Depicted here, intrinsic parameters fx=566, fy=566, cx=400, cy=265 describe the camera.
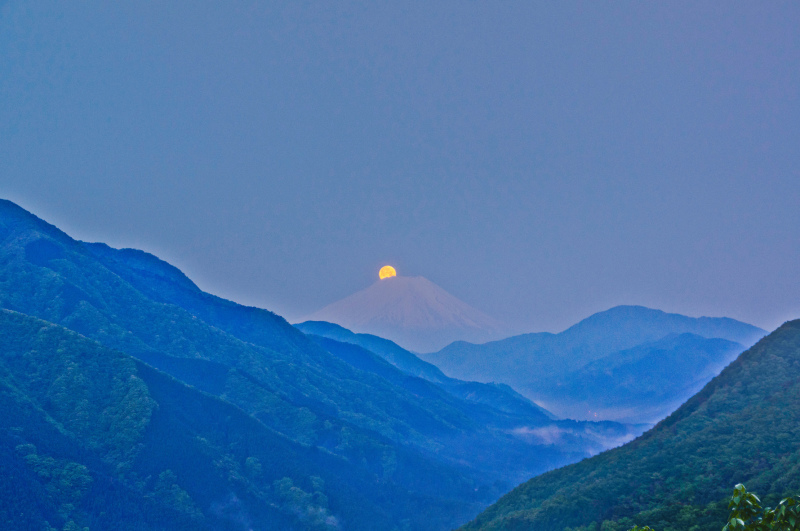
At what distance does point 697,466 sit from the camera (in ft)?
216

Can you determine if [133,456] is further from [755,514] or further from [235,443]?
[755,514]

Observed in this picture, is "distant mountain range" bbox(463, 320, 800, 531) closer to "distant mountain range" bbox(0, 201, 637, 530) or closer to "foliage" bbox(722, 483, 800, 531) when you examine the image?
"foliage" bbox(722, 483, 800, 531)

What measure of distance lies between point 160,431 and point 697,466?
3894 inches

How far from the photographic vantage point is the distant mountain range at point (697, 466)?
5577 centimetres

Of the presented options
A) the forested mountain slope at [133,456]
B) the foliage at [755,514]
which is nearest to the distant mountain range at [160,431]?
the forested mountain slope at [133,456]

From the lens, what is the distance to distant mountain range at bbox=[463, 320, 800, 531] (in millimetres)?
55772

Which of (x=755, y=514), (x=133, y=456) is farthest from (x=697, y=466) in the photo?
(x=133, y=456)

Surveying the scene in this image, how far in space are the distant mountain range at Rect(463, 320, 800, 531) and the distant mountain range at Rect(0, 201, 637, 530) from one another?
179 feet

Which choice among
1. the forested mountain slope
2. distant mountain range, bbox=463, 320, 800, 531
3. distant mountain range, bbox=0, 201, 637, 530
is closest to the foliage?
distant mountain range, bbox=463, 320, 800, 531

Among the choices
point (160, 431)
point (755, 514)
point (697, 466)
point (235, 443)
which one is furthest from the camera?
point (235, 443)

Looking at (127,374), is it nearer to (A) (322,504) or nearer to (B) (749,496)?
(A) (322,504)

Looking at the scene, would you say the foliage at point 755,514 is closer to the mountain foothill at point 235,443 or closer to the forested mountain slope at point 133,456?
the mountain foothill at point 235,443

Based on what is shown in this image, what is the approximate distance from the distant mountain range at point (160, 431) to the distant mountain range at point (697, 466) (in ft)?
179

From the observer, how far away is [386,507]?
14625 centimetres
